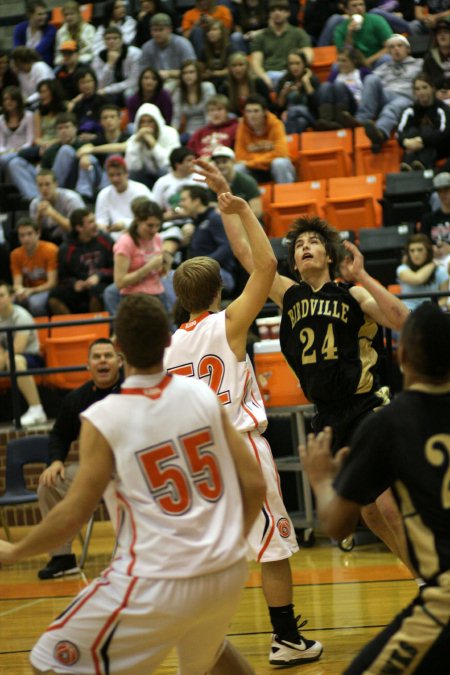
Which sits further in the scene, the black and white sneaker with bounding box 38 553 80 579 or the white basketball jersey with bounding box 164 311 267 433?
the black and white sneaker with bounding box 38 553 80 579

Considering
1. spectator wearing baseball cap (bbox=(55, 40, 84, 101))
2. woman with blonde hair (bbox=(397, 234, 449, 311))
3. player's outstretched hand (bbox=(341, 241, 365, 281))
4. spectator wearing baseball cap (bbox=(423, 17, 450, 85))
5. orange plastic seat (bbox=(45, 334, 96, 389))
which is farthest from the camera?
spectator wearing baseball cap (bbox=(55, 40, 84, 101))

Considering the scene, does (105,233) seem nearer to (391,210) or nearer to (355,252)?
(391,210)

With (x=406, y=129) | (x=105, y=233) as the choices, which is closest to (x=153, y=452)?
(x=105, y=233)

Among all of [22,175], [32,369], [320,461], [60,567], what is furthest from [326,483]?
[22,175]

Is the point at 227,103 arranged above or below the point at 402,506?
below

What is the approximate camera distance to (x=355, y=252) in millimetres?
4941

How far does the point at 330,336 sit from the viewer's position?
5.38 metres

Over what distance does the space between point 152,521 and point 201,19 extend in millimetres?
11511

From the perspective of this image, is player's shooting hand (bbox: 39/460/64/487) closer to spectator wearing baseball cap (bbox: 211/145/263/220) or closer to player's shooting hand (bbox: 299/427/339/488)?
spectator wearing baseball cap (bbox: 211/145/263/220)

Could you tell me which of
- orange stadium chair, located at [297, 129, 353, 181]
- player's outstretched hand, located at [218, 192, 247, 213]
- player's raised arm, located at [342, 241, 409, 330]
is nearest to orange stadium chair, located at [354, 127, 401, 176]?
orange stadium chair, located at [297, 129, 353, 181]

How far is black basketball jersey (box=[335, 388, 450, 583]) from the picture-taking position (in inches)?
121

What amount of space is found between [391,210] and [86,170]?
11.4 ft

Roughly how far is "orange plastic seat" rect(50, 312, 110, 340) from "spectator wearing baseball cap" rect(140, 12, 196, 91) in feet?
14.2

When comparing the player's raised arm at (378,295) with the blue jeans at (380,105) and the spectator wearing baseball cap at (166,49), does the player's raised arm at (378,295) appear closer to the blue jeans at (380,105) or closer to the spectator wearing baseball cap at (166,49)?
the blue jeans at (380,105)
